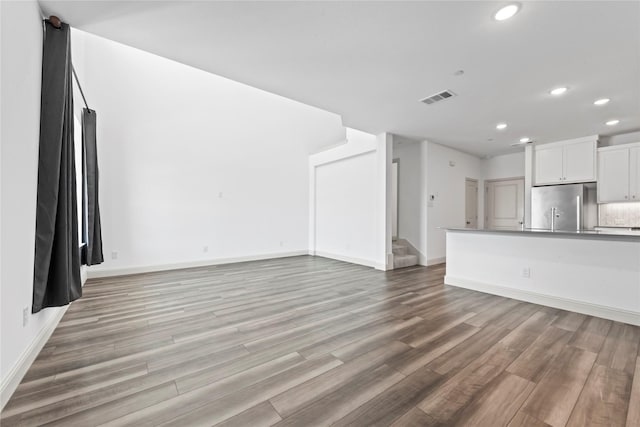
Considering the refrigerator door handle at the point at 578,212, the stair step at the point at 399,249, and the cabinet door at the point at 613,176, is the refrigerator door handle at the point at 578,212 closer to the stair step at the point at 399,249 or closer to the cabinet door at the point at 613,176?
the cabinet door at the point at 613,176

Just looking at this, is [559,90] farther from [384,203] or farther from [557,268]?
[384,203]

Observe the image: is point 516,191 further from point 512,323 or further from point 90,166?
point 90,166

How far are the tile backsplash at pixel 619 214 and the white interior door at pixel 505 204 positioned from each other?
1606mm

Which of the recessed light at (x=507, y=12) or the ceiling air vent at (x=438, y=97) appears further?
the ceiling air vent at (x=438, y=97)

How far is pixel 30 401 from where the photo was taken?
1533 mm

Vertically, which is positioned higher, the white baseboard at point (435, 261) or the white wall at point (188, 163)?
the white wall at point (188, 163)

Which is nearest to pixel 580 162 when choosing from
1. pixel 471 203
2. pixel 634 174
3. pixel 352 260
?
pixel 634 174

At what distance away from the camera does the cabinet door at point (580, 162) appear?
5070 mm

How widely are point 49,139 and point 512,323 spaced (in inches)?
181

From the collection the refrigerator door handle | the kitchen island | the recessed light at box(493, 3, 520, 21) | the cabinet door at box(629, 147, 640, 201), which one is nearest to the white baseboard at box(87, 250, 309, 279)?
the kitchen island

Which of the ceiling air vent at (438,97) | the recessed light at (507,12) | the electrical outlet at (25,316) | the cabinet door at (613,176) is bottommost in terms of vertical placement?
the electrical outlet at (25,316)

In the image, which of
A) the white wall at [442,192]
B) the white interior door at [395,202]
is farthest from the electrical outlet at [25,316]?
the white interior door at [395,202]

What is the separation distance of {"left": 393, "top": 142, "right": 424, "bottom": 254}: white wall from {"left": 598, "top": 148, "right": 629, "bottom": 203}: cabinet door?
128 inches

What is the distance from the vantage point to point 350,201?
21.1 feet
